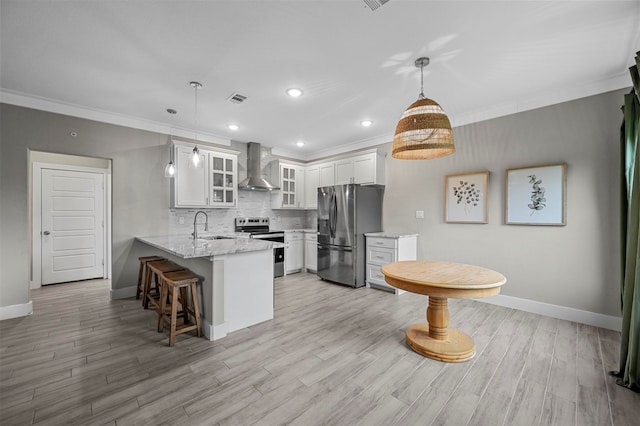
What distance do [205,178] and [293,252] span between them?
2189 millimetres

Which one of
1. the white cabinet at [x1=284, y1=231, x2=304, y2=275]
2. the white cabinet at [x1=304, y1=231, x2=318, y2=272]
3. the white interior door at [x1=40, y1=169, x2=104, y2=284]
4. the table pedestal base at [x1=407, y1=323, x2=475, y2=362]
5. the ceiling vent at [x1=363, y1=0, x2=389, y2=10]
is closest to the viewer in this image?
the ceiling vent at [x1=363, y1=0, x2=389, y2=10]

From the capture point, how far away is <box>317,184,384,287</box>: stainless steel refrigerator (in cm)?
439

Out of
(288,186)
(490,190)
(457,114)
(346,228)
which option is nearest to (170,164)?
(288,186)

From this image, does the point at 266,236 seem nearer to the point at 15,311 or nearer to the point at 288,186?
the point at 288,186

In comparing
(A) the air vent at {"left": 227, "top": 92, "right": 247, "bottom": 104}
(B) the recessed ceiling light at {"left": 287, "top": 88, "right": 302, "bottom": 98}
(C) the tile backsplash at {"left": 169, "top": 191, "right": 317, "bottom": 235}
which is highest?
(B) the recessed ceiling light at {"left": 287, "top": 88, "right": 302, "bottom": 98}

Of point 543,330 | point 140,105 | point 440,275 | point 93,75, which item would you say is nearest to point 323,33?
point 440,275

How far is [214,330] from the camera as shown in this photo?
254 cm

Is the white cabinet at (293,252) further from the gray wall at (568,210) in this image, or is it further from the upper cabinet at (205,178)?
the gray wall at (568,210)

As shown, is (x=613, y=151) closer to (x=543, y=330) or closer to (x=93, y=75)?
(x=543, y=330)

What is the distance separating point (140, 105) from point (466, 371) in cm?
465

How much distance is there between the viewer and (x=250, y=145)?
5.15m

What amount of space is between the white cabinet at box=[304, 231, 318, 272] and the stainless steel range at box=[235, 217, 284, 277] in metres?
0.58

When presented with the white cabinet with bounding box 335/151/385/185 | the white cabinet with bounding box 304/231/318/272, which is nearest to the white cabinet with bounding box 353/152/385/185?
the white cabinet with bounding box 335/151/385/185

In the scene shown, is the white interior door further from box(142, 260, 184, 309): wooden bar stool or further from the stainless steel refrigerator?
the stainless steel refrigerator
